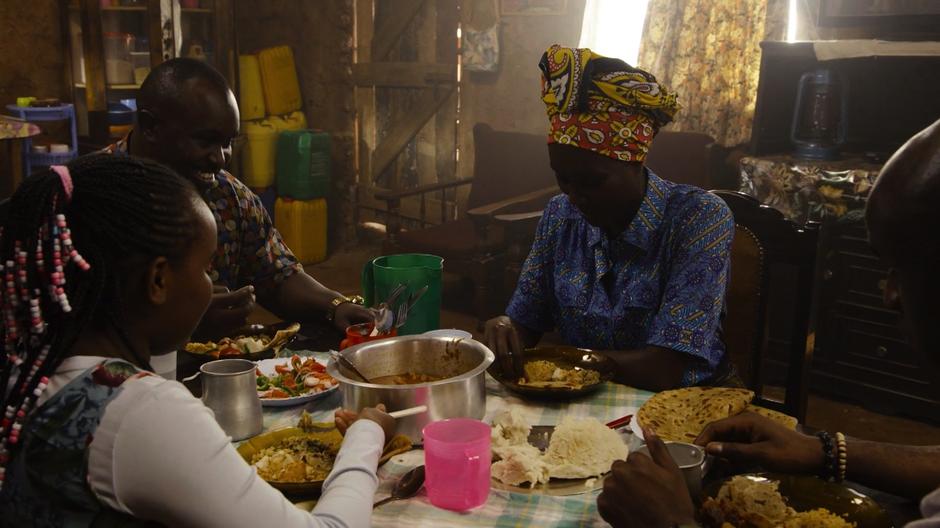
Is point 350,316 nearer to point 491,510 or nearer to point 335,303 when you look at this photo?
point 335,303

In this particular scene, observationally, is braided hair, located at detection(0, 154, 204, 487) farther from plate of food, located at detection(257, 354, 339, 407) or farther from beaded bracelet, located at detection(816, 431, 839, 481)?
beaded bracelet, located at detection(816, 431, 839, 481)

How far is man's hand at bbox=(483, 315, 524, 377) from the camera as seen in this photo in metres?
1.94

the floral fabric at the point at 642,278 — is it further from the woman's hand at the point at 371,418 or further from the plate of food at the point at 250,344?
the woman's hand at the point at 371,418

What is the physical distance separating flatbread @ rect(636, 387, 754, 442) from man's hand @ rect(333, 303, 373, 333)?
0.94 metres

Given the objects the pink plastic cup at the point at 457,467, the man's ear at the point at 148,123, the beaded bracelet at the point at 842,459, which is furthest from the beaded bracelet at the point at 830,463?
the man's ear at the point at 148,123

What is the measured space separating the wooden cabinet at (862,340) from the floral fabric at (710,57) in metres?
1.04

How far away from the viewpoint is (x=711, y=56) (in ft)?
15.9

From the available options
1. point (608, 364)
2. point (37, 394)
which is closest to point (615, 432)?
point (608, 364)

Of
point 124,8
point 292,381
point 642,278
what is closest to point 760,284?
point 642,278

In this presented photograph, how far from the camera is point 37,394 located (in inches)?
41.6

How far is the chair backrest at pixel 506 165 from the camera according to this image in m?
5.46

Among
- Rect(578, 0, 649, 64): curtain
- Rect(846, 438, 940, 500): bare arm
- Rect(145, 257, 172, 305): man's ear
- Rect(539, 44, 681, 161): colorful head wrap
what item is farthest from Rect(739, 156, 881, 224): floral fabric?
Rect(145, 257, 172, 305): man's ear

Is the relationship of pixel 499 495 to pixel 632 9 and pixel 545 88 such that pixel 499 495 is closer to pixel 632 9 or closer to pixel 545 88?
pixel 545 88

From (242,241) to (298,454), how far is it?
137 centimetres
